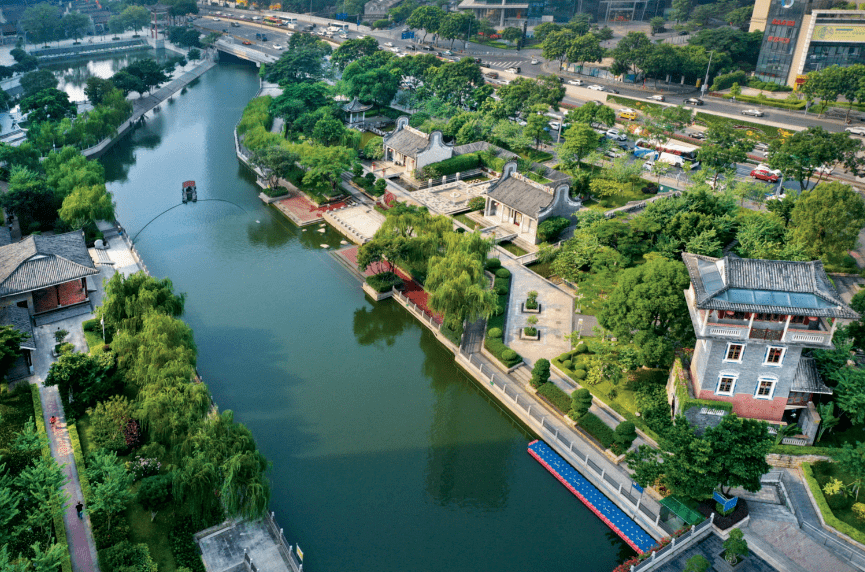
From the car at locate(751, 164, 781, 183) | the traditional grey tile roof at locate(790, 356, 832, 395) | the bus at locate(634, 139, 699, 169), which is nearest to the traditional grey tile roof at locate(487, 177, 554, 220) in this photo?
the bus at locate(634, 139, 699, 169)

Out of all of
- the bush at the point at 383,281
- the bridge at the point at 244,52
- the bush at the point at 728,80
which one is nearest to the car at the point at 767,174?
the bush at the point at 728,80

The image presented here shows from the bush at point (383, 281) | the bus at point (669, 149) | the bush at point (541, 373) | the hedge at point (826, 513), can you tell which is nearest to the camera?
the hedge at point (826, 513)

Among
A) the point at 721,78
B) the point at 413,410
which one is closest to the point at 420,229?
the point at 413,410

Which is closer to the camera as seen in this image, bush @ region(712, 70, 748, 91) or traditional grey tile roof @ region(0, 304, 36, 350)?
traditional grey tile roof @ region(0, 304, 36, 350)

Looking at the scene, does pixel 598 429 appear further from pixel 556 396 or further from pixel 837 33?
pixel 837 33

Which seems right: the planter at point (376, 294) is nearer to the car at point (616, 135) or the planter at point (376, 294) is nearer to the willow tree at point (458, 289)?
the willow tree at point (458, 289)

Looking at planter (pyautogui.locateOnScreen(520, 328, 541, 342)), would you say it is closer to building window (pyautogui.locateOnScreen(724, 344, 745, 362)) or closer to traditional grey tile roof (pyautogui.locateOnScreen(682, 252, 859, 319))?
traditional grey tile roof (pyautogui.locateOnScreen(682, 252, 859, 319))
